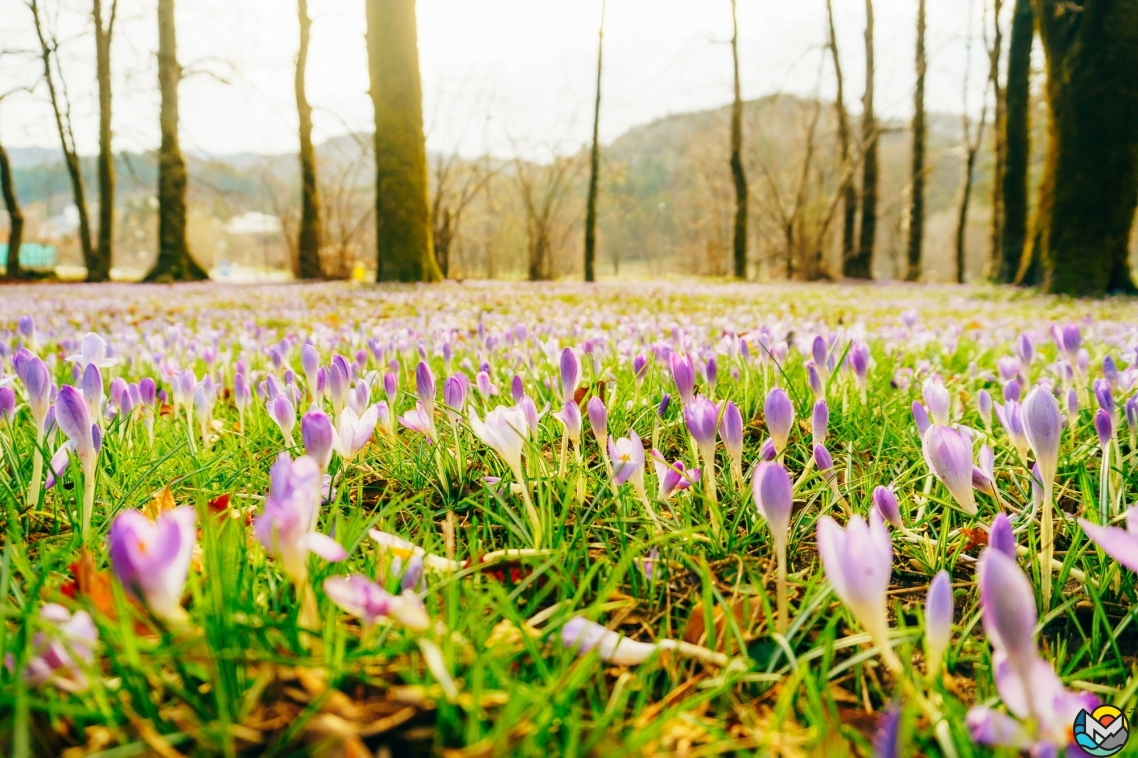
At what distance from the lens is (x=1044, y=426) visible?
3.51 feet

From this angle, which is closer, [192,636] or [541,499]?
[192,636]

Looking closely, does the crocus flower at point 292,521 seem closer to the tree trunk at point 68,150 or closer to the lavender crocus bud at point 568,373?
the lavender crocus bud at point 568,373

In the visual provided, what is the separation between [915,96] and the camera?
21.2 m

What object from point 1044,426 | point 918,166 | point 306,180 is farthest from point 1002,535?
point 918,166

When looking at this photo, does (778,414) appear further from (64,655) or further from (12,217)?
(12,217)

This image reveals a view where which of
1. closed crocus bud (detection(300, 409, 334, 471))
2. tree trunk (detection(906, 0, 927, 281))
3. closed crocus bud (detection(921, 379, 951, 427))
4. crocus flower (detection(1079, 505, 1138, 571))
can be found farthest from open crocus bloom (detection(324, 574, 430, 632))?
tree trunk (detection(906, 0, 927, 281))

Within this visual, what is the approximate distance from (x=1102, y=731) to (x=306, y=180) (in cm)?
2096

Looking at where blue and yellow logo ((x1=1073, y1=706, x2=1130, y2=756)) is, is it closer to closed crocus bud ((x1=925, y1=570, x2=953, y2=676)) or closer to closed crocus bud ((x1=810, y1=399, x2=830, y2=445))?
closed crocus bud ((x1=925, y1=570, x2=953, y2=676))

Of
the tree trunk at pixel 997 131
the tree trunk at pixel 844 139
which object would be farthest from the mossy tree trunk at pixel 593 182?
the tree trunk at pixel 997 131

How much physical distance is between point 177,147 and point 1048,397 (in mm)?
20950

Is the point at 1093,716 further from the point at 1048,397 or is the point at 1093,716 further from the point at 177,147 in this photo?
the point at 177,147

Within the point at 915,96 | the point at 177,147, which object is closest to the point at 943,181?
the point at 915,96

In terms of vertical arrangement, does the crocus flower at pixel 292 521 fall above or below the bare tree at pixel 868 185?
below

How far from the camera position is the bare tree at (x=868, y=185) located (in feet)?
72.2
